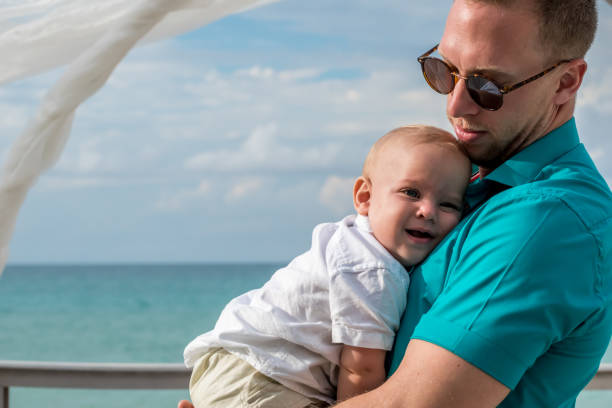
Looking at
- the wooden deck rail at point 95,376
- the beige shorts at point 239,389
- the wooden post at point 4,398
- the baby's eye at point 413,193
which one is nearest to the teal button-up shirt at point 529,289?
the baby's eye at point 413,193

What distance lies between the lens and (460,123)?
163 centimetres

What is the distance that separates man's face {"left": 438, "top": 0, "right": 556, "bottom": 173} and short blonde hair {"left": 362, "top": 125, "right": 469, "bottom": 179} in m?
0.03

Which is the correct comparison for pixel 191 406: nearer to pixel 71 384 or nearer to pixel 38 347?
pixel 71 384

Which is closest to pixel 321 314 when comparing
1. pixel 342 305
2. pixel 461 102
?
pixel 342 305

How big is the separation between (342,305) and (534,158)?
0.54 m

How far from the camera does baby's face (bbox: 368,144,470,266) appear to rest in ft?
→ 5.08

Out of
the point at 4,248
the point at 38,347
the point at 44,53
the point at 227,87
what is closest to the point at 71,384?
the point at 44,53

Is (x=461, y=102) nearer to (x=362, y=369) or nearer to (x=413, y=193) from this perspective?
(x=413, y=193)

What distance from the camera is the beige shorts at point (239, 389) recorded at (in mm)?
1522

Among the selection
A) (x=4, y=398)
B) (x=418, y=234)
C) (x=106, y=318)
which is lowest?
(x=106, y=318)

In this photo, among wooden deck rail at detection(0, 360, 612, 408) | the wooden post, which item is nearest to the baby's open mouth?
wooden deck rail at detection(0, 360, 612, 408)

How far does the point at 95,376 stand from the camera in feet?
8.34

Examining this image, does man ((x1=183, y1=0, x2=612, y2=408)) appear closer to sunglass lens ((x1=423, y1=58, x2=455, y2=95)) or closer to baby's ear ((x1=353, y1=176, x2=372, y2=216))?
sunglass lens ((x1=423, y1=58, x2=455, y2=95))

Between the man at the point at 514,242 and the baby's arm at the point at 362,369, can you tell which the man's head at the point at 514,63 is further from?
the baby's arm at the point at 362,369
